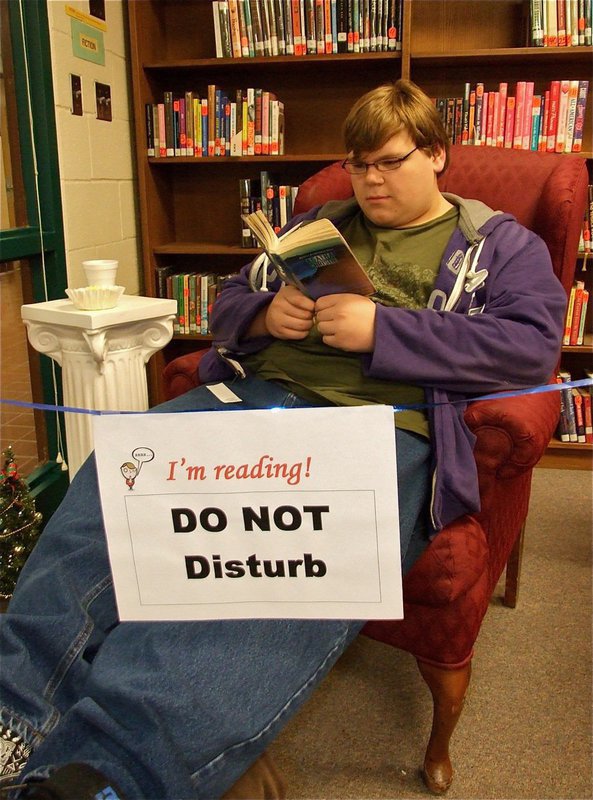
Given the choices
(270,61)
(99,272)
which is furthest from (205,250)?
(99,272)

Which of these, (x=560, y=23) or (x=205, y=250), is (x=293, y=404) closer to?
(x=205, y=250)

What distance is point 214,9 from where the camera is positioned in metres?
2.64

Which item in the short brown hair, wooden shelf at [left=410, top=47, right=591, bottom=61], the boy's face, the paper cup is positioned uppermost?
wooden shelf at [left=410, top=47, right=591, bottom=61]

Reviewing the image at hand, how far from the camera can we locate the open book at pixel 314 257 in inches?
39.6

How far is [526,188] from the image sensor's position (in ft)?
5.75

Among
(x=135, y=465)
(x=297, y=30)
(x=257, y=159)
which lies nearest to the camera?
(x=135, y=465)

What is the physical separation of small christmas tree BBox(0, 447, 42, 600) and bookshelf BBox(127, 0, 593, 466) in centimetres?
126

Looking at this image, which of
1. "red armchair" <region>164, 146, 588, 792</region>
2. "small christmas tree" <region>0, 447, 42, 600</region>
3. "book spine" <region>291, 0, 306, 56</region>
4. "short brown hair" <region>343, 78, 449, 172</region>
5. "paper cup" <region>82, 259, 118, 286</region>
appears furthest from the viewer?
"book spine" <region>291, 0, 306, 56</region>

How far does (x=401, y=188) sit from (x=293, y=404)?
46cm

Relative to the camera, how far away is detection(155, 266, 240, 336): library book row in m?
2.94

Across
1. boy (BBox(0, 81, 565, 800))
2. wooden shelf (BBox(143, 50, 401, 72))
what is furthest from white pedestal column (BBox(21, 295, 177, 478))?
wooden shelf (BBox(143, 50, 401, 72))

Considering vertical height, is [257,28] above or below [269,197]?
above

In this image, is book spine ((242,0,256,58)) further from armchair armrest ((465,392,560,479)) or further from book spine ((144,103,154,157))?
armchair armrest ((465,392,560,479))

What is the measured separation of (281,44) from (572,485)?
6.39 feet
